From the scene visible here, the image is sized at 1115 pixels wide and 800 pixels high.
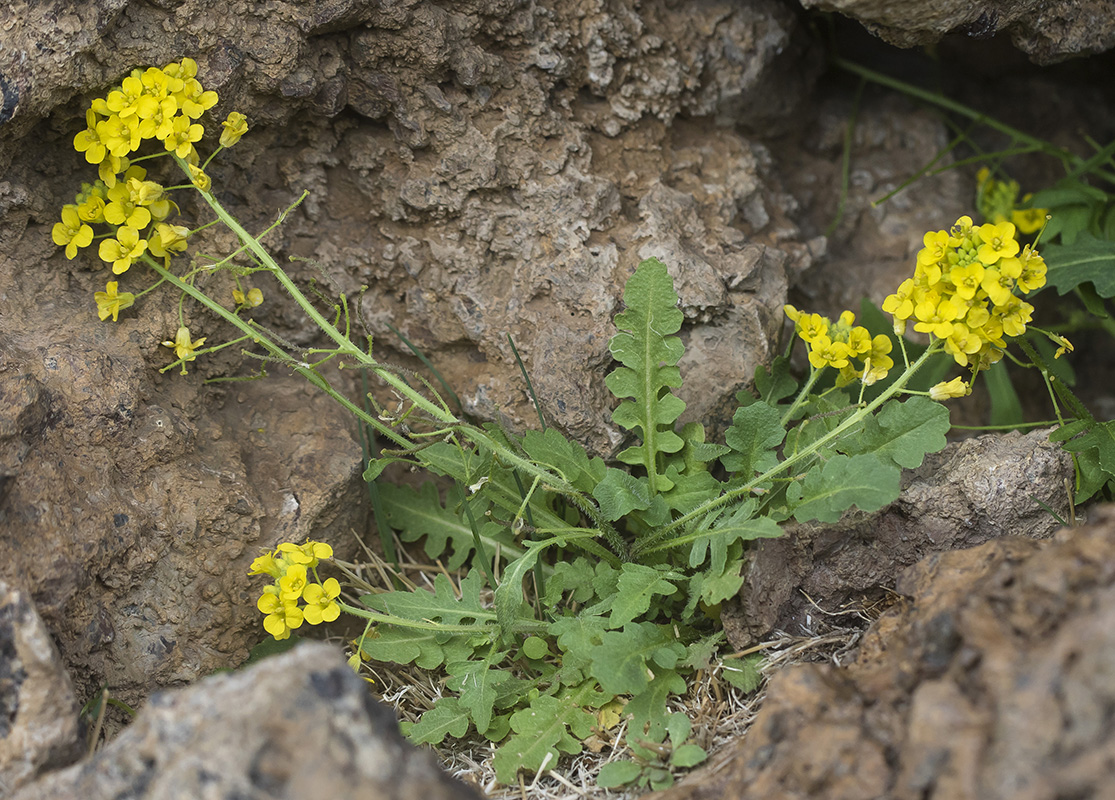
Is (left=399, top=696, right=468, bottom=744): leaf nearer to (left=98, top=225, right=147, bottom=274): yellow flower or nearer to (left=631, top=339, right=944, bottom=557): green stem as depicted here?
(left=631, top=339, right=944, bottom=557): green stem

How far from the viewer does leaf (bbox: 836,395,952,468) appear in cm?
243

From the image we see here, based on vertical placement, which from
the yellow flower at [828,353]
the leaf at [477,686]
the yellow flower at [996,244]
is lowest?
the leaf at [477,686]

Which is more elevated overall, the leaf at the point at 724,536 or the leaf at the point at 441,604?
the leaf at the point at 724,536

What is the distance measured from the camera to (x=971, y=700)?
5.42 feet

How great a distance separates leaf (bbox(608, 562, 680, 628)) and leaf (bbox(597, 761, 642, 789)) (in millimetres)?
356

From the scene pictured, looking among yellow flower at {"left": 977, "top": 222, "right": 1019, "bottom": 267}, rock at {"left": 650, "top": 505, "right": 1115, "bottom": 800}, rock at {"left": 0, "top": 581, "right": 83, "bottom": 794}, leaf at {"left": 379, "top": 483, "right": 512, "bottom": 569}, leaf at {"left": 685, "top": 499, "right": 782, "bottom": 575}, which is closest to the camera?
rock at {"left": 650, "top": 505, "right": 1115, "bottom": 800}

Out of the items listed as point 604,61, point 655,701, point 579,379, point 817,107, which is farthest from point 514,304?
point 817,107

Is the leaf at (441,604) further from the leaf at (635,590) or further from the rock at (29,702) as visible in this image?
the rock at (29,702)

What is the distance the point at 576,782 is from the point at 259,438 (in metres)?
1.49

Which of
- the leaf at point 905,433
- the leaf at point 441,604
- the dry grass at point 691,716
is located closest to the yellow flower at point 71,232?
the leaf at point 441,604

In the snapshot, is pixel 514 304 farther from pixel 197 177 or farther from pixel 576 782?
pixel 576 782

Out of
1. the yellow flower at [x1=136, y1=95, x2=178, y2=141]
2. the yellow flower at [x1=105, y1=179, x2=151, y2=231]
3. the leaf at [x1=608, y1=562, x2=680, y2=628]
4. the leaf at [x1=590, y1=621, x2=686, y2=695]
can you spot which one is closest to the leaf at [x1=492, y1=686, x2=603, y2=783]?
the leaf at [x1=590, y1=621, x2=686, y2=695]

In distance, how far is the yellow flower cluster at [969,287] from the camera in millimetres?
2236

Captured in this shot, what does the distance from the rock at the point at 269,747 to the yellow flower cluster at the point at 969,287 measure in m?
1.64
